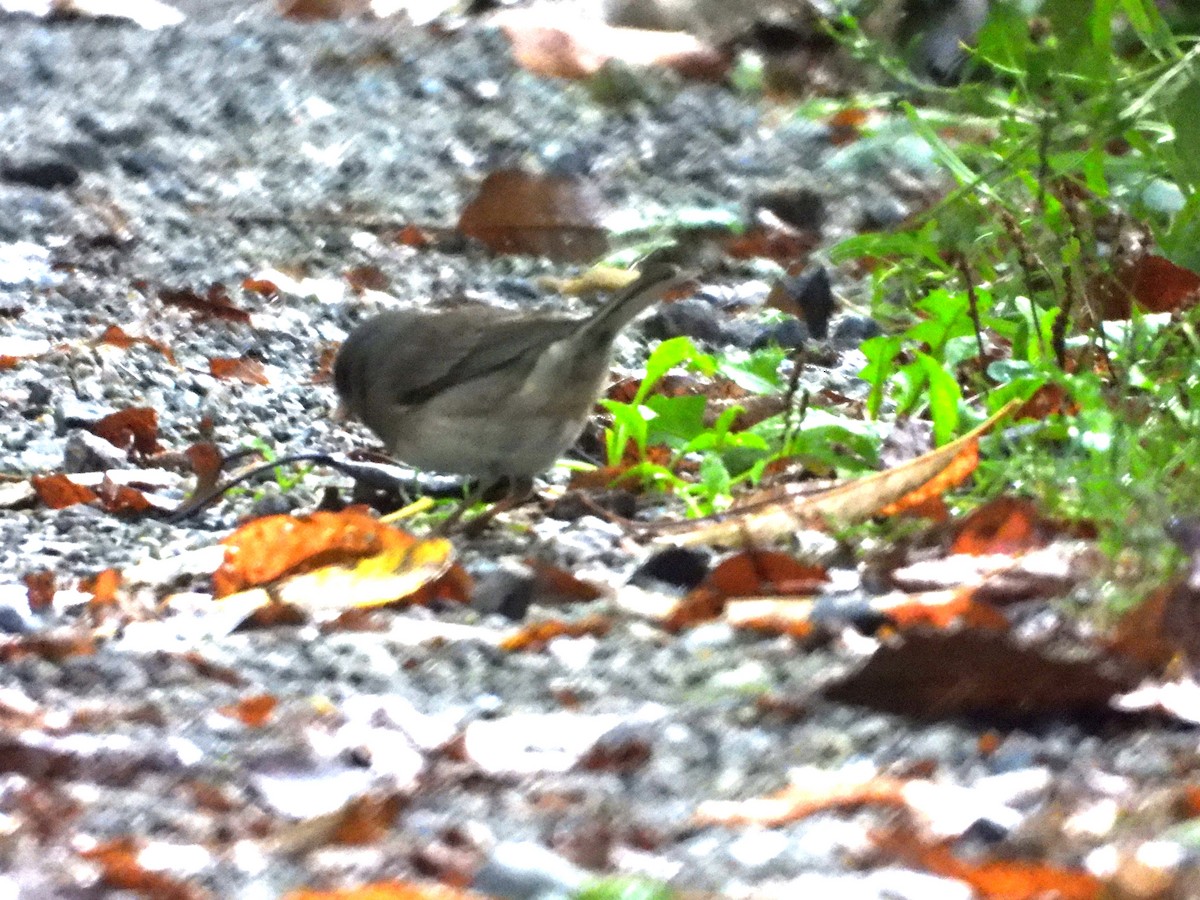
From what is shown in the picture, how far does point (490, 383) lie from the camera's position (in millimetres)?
5098

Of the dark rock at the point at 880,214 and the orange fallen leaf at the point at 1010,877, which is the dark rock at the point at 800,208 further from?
the orange fallen leaf at the point at 1010,877

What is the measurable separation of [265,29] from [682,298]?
394 centimetres

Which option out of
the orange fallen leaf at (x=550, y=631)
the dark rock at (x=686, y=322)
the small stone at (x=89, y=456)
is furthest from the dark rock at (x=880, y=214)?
the orange fallen leaf at (x=550, y=631)

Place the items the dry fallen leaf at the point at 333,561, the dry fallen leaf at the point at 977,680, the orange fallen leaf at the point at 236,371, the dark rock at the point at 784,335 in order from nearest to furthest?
the dry fallen leaf at the point at 977,680
the dry fallen leaf at the point at 333,561
the orange fallen leaf at the point at 236,371
the dark rock at the point at 784,335

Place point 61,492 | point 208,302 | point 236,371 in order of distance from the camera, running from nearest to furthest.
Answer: point 61,492 < point 236,371 < point 208,302

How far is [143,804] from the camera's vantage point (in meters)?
2.56

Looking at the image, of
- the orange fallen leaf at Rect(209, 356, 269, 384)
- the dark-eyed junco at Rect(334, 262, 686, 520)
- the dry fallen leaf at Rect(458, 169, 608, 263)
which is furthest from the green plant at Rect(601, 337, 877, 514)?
the dry fallen leaf at Rect(458, 169, 608, 263)

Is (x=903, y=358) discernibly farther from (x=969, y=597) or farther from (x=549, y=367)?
(x=969, y=597)

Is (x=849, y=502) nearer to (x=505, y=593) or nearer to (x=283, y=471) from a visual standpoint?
(x=505, y=593)

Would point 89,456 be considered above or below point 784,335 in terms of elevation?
above

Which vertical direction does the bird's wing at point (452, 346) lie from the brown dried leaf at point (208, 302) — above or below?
above

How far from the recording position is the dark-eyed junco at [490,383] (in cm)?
489

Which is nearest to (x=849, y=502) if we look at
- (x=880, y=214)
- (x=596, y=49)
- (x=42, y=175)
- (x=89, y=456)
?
(x=89, y=456)

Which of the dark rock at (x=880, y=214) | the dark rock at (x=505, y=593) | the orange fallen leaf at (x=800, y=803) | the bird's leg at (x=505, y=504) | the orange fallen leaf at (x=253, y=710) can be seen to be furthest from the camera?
the dark rock at (x=880, y=214)
